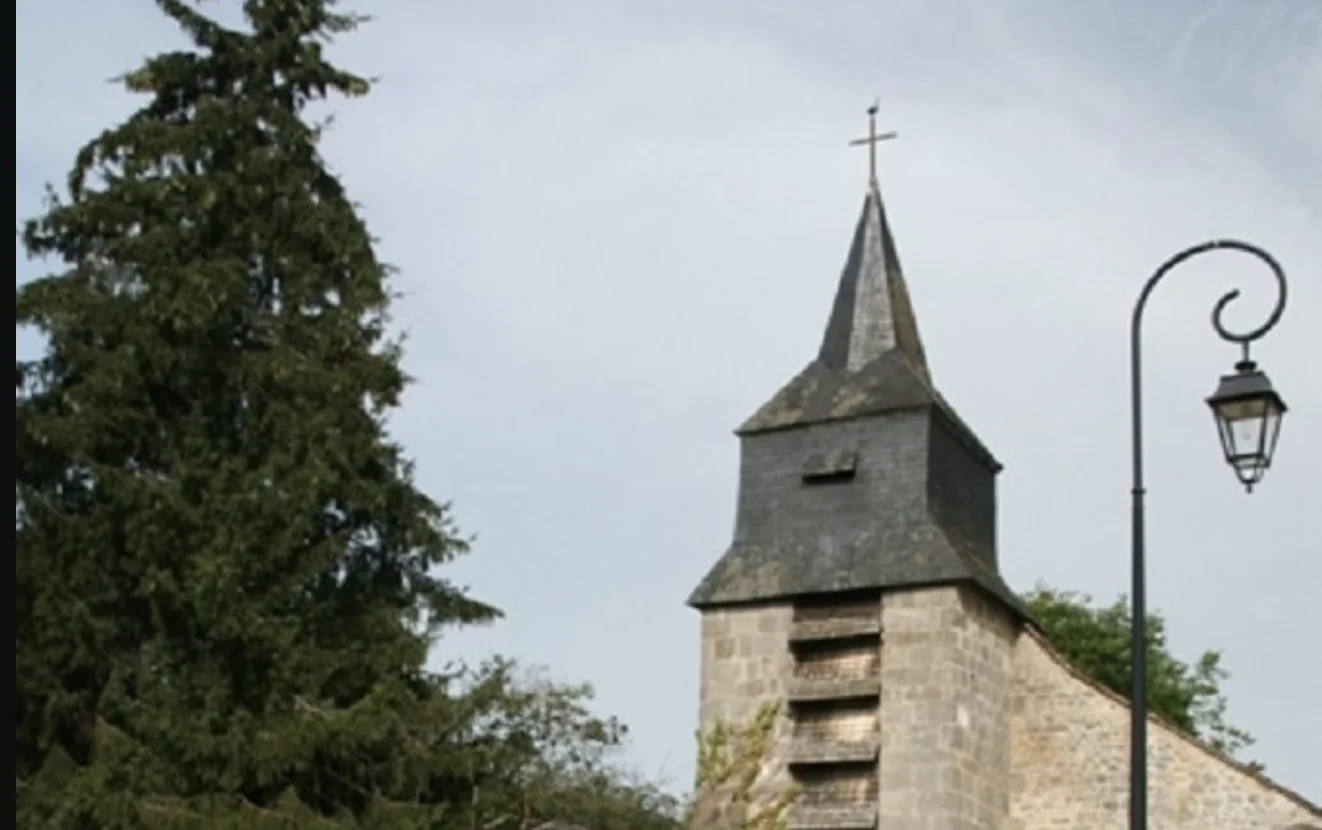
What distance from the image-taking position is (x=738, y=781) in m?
21.9

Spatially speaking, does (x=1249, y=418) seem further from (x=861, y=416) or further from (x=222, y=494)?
(x=861, y=416)

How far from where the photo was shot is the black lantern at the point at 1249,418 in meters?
8.34

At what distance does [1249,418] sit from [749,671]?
14195 millimetres

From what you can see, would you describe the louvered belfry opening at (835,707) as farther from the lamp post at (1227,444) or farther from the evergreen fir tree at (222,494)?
the lamp post at (1227,444)

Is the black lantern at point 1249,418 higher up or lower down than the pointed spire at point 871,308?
lower down

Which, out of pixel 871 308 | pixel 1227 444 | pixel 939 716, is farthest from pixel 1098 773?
pixel 1227 444

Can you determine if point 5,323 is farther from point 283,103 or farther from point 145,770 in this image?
point 283,103

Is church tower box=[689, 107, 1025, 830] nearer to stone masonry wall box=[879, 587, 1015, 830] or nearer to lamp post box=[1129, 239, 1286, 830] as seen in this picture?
stone masonry wall box=[879, 587, 1015, 830]

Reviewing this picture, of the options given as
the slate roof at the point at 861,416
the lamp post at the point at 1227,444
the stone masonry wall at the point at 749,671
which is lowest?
the lamp post at the point at 1227,444

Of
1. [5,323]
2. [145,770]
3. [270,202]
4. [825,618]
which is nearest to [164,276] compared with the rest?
[270,202]

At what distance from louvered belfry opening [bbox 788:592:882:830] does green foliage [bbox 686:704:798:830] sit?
0.24 meters

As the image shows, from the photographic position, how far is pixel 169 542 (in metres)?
18.0

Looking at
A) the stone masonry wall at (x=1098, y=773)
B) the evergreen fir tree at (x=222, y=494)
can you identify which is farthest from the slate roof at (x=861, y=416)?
the evergreen fir tree at (x=222, y=494)

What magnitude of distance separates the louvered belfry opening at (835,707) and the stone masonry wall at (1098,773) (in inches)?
70.4
